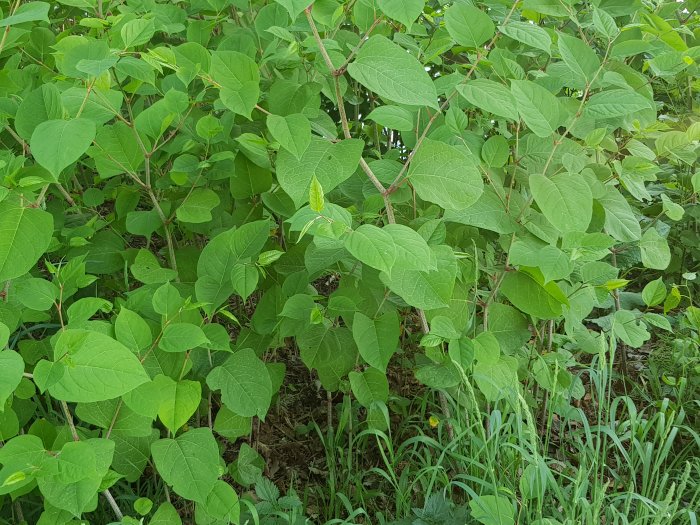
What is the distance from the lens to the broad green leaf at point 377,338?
5.25 ft

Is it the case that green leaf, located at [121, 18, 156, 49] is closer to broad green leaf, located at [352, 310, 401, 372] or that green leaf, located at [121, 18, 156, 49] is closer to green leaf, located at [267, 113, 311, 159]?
green leaf, located at [267, 113, 311, 159]

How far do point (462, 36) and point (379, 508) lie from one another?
1.28m

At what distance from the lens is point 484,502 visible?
151 centimetres

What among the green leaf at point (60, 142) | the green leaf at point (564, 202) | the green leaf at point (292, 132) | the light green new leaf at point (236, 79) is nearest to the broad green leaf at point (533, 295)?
the green leaf at point (564, 202)

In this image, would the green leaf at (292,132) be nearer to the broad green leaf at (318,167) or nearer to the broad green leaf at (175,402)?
the broad green leaf at (318,167)

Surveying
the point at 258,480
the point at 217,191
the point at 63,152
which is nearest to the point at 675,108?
the point at 217,191

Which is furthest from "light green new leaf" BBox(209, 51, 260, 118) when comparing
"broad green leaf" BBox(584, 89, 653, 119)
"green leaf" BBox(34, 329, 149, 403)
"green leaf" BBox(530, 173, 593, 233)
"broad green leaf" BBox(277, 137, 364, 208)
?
"broad green leaf" BBox(584, 89, 653, 119)

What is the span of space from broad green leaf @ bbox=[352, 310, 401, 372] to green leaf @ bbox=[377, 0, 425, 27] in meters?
0.68

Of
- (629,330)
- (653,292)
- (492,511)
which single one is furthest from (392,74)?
(653,292)

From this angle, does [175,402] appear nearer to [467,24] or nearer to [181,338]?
[181,338]

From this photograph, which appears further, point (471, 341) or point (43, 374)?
point (471, 341)

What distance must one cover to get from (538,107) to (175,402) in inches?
38.3

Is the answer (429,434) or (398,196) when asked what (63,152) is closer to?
(398,196)

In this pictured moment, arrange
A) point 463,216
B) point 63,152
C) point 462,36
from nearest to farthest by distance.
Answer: point 63,152 < point 462,36 < point 463,216
